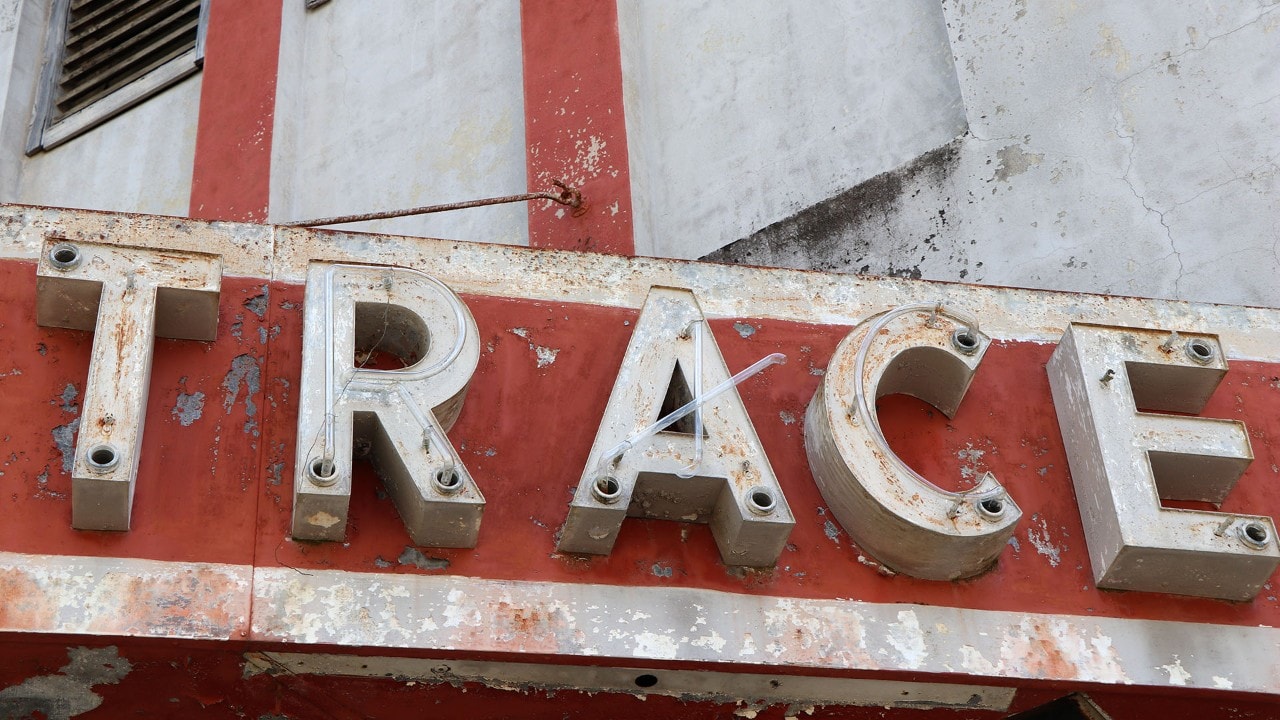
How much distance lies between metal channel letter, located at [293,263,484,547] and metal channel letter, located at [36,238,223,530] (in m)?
0.40

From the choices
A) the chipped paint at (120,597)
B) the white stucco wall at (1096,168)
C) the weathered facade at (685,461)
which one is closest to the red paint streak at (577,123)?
the white stucco wall at (1096,168)

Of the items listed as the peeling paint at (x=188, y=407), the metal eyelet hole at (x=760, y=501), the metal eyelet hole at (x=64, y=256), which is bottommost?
the metal eyelet hole at (x=760, y=501)

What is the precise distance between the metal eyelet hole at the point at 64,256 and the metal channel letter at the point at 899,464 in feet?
8.37

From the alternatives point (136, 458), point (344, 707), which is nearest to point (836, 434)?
point (344, 707)

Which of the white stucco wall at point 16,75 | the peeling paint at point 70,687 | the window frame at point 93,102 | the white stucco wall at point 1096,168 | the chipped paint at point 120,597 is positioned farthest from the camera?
the white stucco wall at point 16,75

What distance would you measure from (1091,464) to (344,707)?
269 cm

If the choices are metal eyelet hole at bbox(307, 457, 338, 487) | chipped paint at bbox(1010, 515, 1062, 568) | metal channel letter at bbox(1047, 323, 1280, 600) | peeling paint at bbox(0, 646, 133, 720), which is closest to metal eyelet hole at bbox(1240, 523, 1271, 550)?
metal channel letter at bbox(1047, 323, 1280, 600)

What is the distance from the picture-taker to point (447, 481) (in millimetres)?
4941

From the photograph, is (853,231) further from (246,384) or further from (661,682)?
(246,384)

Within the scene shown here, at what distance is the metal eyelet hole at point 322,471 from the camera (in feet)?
15.9

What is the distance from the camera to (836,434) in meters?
5.26

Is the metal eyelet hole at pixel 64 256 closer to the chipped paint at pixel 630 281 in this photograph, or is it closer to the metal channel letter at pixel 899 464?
the chipped paint at pixel 630 281

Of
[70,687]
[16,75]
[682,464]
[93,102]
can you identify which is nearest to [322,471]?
[70,687]

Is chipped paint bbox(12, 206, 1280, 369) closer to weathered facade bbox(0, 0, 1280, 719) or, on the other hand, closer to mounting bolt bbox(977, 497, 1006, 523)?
weathered facade bbox(0, 0, 1280, 719)
